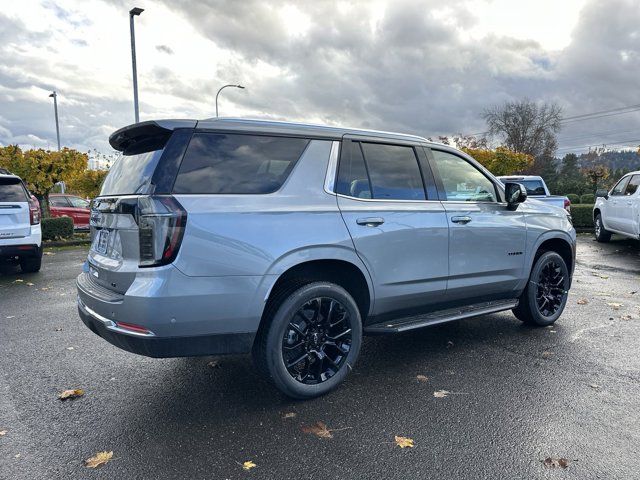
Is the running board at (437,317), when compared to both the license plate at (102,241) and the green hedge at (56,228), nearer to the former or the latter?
the license plate at (102,241)

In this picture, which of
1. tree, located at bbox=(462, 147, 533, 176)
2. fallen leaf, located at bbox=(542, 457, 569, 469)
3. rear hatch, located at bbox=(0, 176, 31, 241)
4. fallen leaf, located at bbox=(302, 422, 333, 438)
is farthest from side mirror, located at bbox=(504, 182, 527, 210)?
tree, located at bbox=(462, 147, 533, 176)

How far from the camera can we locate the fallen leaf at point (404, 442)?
2.78 metres

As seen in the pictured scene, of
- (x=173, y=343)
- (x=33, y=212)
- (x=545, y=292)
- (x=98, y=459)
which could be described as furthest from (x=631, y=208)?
(x=33, y=212)

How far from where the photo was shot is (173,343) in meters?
2.86

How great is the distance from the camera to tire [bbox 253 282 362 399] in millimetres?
3162

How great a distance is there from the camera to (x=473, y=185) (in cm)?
450

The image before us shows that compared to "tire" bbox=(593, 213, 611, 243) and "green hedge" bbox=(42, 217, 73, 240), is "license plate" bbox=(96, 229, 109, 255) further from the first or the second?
"tire" bbox=(593, 213, 611, 243)

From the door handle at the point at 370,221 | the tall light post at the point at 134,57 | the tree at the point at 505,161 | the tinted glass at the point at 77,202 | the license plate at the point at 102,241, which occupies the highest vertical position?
the tall light post at the point at 134,57

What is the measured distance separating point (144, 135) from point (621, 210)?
11.6 metres

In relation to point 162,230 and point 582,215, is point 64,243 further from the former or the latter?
point 582,215

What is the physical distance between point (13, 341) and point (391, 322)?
372 cm

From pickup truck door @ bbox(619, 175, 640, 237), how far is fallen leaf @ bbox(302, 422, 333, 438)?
33.0 feet

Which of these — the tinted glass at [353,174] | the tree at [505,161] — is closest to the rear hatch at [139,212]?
the tinted glass at [353,174]

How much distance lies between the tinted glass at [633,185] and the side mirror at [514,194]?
7.99m
